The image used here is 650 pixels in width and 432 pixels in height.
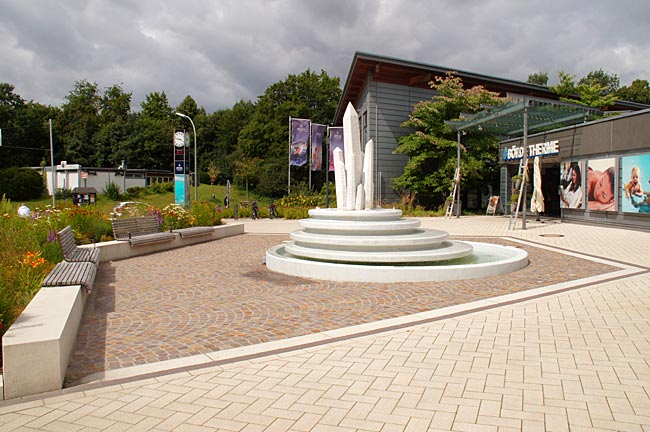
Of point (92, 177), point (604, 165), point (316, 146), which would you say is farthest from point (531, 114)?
point (92, 177)

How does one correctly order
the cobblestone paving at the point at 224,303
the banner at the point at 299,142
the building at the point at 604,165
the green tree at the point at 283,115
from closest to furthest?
the cobblestone paving at the point at 224,303
the building at the point at 604,165
the banner at the point at 299,142
the green tree at the point at 283,115

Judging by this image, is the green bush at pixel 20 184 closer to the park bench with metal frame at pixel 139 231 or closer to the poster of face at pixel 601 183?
the park bench with metal frame at pixel 139 231

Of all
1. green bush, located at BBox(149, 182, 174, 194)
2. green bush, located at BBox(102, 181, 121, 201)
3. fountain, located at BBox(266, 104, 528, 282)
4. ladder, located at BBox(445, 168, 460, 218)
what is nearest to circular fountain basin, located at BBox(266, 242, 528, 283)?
fountain, located at BBox(266, 104, 528, 282)

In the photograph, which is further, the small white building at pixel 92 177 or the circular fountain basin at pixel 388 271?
the small white building at pixel 92 177

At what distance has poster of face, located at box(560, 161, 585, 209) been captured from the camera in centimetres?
2083

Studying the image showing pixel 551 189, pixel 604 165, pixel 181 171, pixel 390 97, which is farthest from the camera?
pixel 390 97

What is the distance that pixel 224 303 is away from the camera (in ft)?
22.6

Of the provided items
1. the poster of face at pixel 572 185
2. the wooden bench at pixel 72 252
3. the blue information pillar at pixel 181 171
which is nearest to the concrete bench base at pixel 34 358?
the wooden bench at pixel 72 252

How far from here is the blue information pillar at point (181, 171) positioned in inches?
993

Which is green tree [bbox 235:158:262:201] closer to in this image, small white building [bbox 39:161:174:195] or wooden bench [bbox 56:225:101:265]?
small white building [bbox 39:161:174:195]

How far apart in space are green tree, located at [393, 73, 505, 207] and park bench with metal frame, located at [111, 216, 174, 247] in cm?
1994

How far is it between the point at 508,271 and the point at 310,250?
4156 mm

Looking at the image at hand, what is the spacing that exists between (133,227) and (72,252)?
13.2ft

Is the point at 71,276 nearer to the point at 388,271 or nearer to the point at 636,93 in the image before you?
the point at 388,271
